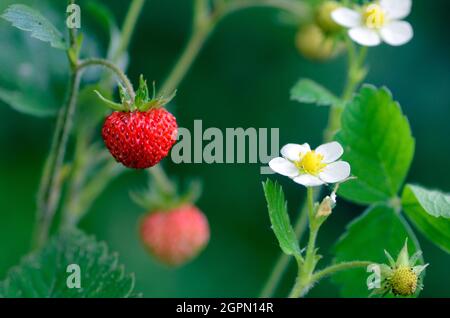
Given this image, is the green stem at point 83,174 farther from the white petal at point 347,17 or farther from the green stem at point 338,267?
the green stem at point 338,267

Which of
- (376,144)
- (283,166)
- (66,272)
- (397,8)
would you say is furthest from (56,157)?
(397,8)

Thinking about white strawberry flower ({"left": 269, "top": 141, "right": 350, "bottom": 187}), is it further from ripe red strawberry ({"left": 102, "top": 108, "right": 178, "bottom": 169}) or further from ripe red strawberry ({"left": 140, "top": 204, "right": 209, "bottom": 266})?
ripe red strawberry ({"left": 140, "top": 204, "right": 209, "bottom": 266})

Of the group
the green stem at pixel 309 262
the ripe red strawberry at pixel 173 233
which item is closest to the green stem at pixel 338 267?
the green stem at pixel 309 262

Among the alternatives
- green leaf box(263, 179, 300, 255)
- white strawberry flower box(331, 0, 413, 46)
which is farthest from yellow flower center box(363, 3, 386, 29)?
green leaf box(263, 179, 300, 255)

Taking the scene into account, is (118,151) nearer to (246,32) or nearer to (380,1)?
(380,1)

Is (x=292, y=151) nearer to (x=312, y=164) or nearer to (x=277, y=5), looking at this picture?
(x=312, y=164)

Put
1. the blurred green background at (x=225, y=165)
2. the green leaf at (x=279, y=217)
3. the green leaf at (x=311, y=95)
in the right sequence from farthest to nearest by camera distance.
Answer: the blurred green background at (x=225, y=165) → the green leaf at (x=311, y=95) → the green leaf at (x=279, y=217)
